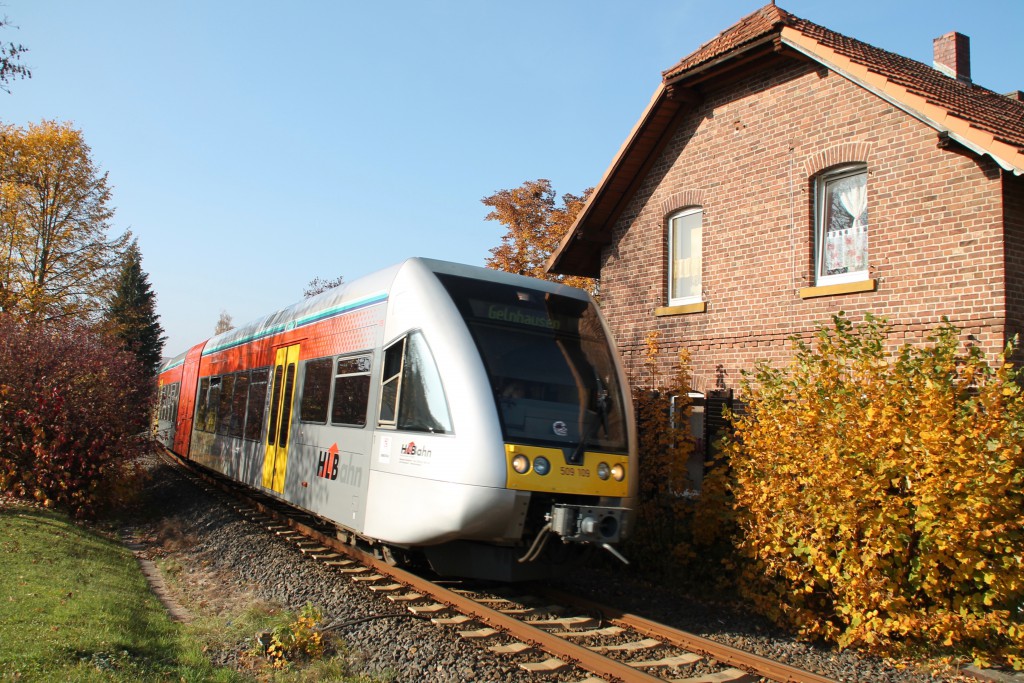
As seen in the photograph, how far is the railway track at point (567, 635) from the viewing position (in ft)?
19.3

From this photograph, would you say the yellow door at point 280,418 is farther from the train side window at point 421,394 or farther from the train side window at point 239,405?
the train side window at point 421,394

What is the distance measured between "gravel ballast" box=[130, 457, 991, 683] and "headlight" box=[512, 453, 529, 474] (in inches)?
56.1

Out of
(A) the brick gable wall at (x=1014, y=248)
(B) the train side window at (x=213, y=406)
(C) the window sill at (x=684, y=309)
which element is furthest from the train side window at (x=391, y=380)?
(B) the train side window at (x=213, y=406)

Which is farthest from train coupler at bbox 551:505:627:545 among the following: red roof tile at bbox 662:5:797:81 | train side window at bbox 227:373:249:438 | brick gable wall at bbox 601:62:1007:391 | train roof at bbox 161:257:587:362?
train side window at bbox 227:373:249:438

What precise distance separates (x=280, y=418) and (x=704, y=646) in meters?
6.81

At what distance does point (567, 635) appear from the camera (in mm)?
6801

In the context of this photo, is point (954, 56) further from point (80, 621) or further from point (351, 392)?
point (80, 621)

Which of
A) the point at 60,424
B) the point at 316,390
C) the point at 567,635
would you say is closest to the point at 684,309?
the point at 316,390

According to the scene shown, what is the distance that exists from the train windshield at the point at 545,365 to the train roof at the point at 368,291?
0.51ft

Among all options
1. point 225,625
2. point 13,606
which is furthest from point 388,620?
point 13,606

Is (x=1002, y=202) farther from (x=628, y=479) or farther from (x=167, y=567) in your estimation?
(x=167, y=567)

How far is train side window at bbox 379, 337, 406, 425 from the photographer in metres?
7.84

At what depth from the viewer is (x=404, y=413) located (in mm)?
7656

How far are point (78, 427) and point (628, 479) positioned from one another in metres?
10.2
